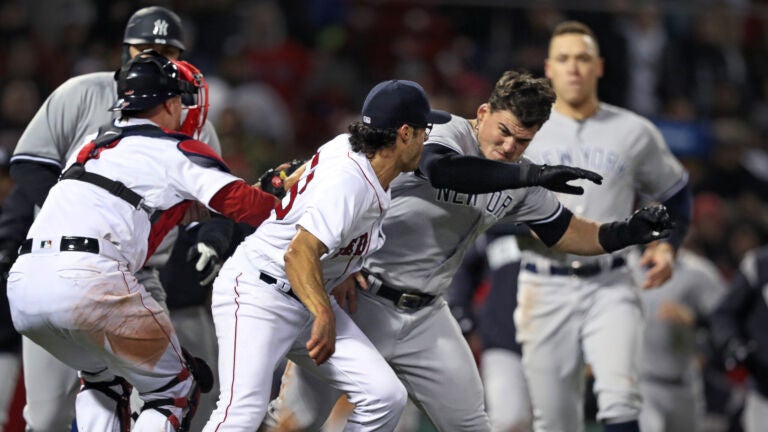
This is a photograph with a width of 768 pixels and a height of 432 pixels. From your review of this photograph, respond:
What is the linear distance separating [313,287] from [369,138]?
71 cm

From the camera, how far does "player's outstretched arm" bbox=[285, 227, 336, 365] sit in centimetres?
474

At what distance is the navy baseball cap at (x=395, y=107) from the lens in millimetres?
5066

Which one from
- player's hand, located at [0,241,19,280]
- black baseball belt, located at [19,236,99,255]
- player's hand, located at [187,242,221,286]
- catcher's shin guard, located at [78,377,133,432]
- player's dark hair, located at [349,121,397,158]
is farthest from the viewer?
player's hand, located at [0,241,19,280]

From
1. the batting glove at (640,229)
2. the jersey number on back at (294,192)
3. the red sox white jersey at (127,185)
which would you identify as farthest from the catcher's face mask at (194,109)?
the batting glove at (640,229)

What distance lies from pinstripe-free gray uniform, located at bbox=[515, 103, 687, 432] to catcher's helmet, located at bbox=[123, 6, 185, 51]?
2056 millimetres

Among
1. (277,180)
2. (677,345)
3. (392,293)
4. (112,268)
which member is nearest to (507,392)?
(392,293)

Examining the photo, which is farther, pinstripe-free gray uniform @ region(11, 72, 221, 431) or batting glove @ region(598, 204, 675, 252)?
pinstripe-free gray uniform @ region(11, 72, 221, 431)

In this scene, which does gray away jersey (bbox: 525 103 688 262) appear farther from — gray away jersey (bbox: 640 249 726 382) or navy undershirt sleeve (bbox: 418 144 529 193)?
gray away jersey (bbox: 640 249 726 382)

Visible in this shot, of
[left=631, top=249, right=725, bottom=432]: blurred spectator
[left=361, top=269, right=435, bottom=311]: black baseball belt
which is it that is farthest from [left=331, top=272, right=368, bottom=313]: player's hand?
[left=631, top=249, right=725, bottom=432]: blurred spectator

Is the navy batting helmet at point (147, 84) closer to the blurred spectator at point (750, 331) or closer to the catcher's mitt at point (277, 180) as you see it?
the catcher's mitt at point (277, 180)

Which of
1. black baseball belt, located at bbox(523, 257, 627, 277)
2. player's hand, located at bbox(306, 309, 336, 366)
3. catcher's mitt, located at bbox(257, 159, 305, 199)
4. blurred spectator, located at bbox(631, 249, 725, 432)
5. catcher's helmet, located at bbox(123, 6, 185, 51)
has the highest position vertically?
catcher's helmet, located at bbox(123, 6, 185, 51)

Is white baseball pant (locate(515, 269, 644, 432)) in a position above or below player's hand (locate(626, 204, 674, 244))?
below

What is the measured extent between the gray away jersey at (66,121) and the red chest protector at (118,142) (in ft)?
3.12

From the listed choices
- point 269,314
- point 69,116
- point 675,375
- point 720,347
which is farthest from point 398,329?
point 675,375
